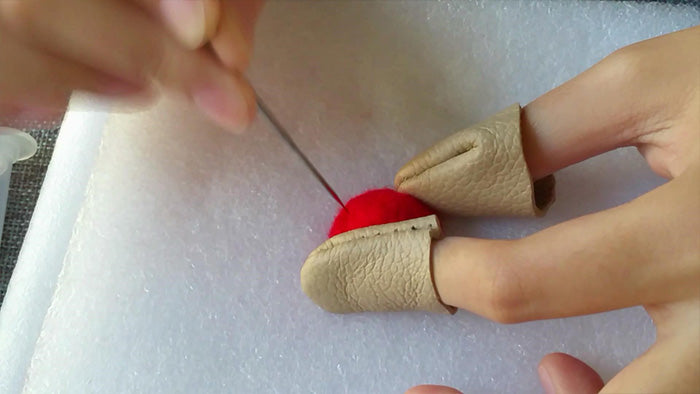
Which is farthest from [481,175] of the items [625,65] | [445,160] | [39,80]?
[39,80]

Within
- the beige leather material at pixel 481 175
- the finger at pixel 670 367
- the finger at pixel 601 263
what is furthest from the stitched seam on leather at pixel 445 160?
the finger at pixel 670 367

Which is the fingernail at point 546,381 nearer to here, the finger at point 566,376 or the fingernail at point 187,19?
the finger at point 566,376

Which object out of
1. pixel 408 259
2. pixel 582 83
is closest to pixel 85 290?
pixel 408 259

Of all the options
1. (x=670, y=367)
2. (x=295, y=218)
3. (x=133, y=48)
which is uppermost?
(x=133, y=48)

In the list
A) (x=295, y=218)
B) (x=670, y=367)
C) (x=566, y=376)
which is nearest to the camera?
(x=670, y=367)

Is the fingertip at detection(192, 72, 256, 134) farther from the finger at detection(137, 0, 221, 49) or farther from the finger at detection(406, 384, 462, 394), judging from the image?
the finger at detection(406, 384, 462, 394)

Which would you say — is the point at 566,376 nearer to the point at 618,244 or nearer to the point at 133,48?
the point at 618,244

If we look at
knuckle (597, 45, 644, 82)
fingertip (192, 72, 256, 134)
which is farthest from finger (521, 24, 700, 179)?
fingertip (192, 72, 256, 134)
